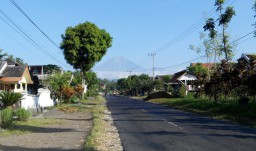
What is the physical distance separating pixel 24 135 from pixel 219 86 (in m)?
24.0

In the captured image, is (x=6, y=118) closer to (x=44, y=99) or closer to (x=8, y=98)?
(x=8, y=98)

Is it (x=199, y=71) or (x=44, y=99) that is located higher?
(x=199, y=71)

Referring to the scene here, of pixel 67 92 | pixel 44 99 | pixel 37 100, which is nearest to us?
pixel 37 100

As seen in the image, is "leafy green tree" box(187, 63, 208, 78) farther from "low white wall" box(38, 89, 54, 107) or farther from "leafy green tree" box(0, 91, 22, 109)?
"leafy green tree" box(0, 91, 22, 109)

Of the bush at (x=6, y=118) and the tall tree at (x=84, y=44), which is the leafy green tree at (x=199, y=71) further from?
the bush at (x=6, y=118)

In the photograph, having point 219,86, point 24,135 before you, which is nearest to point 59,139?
point 24,135

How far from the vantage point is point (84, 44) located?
48344mm

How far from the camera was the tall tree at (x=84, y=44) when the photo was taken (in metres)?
48.1

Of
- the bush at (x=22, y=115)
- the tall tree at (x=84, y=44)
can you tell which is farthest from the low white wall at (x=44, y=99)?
the bush at (x=22, y=115)

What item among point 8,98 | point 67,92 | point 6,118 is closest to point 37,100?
point 67,92

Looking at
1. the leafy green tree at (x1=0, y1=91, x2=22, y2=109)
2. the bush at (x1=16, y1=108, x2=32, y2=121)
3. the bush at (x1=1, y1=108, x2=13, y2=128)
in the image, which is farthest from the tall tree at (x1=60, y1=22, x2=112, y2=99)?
the bush at (x1=1, y1=108, x2=13, y2=128)

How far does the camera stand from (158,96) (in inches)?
2830

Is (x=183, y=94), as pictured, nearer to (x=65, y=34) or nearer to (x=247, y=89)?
(x=65, y=34)

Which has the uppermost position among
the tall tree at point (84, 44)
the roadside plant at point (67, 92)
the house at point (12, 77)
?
the tall tree at point (84, 44)
